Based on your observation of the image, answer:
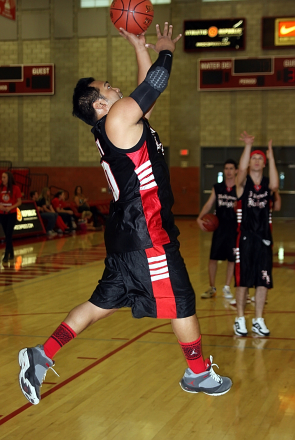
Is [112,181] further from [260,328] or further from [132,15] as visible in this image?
[260,328]

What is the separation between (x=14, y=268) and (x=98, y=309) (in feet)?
23.1

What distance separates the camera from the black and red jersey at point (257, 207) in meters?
5.44

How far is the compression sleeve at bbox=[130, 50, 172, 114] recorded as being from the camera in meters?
2.92

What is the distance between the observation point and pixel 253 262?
547 centimetres

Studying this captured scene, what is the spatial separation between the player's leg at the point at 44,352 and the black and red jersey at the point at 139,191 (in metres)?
0.39

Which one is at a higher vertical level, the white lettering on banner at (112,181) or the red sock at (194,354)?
the white lettering on banner at (112,181)

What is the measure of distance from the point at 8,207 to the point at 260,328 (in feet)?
21.8

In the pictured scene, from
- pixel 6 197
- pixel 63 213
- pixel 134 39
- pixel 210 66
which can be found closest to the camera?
pixel 134 39

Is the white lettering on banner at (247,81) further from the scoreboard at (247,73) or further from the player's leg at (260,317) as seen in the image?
the player's leg at (260,317)

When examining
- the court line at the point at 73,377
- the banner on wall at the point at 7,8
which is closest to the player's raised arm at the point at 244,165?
the court line at the point at 73,377

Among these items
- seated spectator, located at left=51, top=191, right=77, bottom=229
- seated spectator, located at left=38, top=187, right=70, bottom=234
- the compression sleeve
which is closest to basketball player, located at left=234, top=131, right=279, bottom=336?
the compression sleeve

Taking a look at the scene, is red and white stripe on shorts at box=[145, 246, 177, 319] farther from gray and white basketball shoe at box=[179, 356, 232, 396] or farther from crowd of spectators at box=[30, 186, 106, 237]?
crowd of spectators at box=[30, 186, 106, 237]

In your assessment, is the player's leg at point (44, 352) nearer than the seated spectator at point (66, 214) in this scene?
Yes

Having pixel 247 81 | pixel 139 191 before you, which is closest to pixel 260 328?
pixel 139 191
